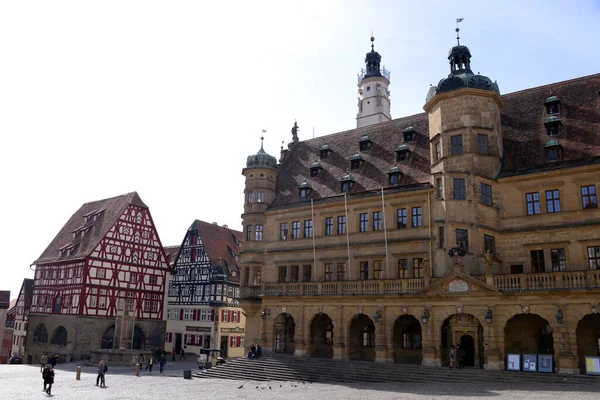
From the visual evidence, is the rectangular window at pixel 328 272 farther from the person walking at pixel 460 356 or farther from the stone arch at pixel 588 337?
the stone arch at pixel 588 337

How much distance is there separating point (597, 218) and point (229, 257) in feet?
139

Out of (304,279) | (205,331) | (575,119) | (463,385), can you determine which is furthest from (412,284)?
(205,331)

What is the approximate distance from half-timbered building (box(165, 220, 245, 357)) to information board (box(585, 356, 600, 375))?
126ft

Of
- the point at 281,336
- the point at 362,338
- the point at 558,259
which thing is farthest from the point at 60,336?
the point at 558,259

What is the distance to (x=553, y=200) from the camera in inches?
1331

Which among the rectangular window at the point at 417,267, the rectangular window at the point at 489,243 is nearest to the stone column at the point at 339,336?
the rectangular window at the point at 417,267

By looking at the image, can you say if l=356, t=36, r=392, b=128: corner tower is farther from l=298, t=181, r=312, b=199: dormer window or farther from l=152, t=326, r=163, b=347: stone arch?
l=152, t=326, r=163, b=347: stone arch

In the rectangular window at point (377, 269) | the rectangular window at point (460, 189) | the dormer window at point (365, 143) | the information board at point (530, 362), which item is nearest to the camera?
the information board at point (530, 362)

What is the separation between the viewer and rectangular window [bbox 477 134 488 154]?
35.6 metres

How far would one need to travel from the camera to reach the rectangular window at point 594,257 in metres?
31.8

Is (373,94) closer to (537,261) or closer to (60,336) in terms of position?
(537,261)

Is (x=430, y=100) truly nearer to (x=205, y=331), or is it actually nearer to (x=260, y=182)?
(x=260, y=182)

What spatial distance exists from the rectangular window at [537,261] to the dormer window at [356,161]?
15377 millimetres

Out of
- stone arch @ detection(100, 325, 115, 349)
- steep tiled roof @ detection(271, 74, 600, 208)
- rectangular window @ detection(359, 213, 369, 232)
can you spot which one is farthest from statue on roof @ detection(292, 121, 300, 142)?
stone arch @ detection(100, 325, 115, 349)
